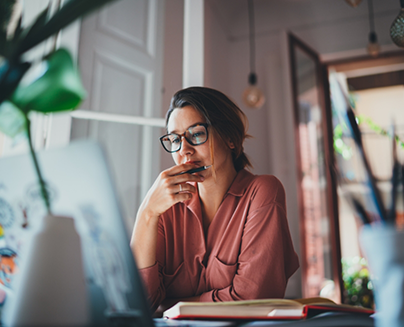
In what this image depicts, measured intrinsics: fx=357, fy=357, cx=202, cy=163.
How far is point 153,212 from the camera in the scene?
104 cm

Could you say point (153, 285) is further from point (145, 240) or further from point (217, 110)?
point (217, 110)

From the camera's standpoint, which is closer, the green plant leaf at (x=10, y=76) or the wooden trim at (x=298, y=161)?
the green plant leaf at (x=10, y=76)

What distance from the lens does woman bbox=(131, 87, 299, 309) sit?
968 millimetres

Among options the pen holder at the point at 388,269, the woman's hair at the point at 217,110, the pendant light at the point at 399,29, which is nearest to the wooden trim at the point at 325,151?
the pendant light at the point at 399,29

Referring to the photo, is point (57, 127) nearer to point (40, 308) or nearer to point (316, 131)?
point (40, 308)

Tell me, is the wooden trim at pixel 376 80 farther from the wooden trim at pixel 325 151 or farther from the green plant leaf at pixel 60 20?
the green plant leaf at pixel 60 20

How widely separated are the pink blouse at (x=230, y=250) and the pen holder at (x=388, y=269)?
57 centimetres

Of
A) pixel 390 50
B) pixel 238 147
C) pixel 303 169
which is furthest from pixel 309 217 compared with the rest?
pixel 238 147

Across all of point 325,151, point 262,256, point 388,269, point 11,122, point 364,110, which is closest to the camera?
point 388,269

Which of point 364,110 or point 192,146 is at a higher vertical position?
point 364,110

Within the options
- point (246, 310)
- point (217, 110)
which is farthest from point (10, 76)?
point (217, 110)

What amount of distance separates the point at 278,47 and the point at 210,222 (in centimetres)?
333

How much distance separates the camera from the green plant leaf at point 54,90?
0.38 metres

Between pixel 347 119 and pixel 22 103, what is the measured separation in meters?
0.37
